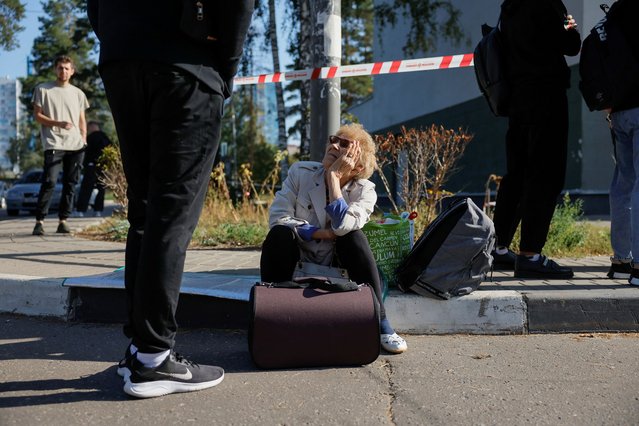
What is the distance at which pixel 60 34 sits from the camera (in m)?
40.5

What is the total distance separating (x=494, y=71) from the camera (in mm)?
4406

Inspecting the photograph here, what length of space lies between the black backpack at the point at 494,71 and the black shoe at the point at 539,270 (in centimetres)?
106

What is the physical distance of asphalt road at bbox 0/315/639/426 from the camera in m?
2.32

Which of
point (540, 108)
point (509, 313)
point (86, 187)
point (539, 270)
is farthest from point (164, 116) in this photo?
point (86, 187)

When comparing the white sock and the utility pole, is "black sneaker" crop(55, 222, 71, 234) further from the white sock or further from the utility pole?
the white sock

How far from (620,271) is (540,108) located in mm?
1243

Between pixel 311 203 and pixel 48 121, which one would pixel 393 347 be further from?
pixel 48 121

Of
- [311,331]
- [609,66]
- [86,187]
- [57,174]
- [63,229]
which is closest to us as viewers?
[311,331]

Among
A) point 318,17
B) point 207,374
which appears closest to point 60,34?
A: point 318,17

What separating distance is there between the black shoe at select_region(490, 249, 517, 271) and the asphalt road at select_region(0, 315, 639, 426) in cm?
115

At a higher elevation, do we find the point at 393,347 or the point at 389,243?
the point at 389,243

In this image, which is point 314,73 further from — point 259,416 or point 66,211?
point 66,211

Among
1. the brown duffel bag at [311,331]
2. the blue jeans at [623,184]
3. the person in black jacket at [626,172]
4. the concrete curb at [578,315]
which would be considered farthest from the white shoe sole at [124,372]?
the blue jeans at [623,184]

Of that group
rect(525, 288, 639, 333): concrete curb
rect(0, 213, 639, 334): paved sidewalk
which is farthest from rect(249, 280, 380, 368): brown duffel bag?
rect(525, 288, 639, 333): concrete curb
